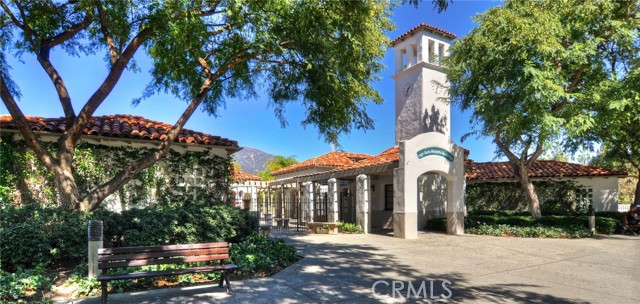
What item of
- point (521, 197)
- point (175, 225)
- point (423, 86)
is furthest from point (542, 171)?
point (175, 225)

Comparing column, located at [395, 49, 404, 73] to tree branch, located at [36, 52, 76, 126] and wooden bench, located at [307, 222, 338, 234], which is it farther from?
tree branch, located at [36, 52, 76, 126]

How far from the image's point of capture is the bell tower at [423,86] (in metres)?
18.9

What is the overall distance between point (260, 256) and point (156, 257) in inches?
95.5

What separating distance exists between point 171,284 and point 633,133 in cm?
2095

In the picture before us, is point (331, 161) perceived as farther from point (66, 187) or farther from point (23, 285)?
point (23, 285)

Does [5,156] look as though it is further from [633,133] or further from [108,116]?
[633,133]

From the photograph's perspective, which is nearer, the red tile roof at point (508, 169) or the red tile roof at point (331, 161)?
the red tile roof at point (508, 169)

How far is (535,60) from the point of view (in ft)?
45.6

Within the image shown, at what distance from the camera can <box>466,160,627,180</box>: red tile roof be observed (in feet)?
62.8

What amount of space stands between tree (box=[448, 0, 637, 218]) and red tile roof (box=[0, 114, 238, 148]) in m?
9.82

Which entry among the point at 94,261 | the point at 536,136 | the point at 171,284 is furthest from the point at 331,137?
the point at 536,136

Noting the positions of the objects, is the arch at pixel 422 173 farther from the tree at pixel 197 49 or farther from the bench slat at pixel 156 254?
the bench slat at pixel 156 254

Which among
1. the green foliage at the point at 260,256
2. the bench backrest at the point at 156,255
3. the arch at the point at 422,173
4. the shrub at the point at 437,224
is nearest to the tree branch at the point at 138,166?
the green foliage at the point at 260,256

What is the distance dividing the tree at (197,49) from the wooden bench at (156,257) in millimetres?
3144
